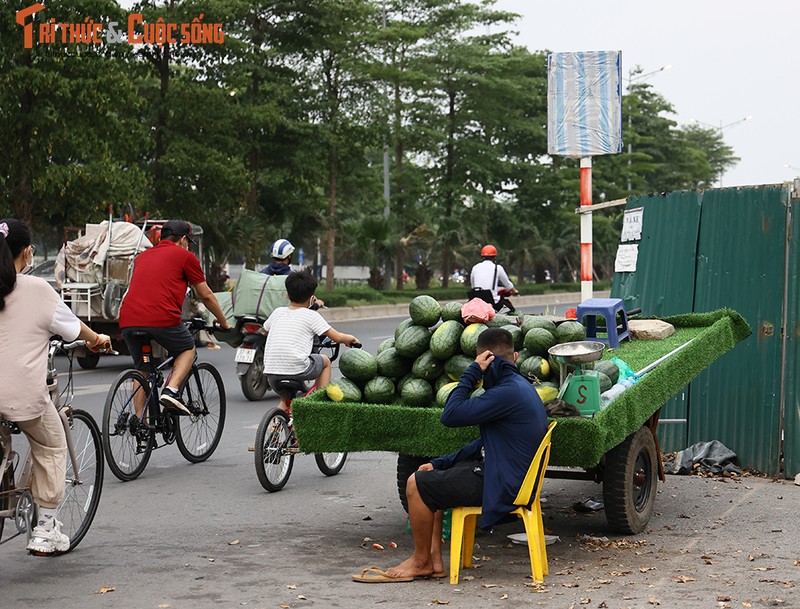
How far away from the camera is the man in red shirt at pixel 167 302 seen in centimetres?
935

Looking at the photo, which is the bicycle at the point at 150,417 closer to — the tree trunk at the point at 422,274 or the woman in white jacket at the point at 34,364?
the woman in white jacket at the point at 34,364

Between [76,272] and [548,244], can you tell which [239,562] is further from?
[548,244]

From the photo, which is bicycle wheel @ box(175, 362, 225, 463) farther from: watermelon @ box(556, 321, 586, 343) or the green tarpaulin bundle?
watermelon @ box(556, 321, 586, 343)

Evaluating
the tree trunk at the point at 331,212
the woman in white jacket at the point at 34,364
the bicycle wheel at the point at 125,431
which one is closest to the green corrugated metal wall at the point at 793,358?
the bicycle wheel at the point at 125,431

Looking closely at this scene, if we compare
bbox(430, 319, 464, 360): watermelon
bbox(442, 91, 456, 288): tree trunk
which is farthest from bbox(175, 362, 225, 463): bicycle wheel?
bbox(442, 91, 456, 288): tree trunk

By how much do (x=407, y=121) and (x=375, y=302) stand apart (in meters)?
8.93

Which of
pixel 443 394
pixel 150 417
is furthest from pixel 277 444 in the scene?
pixel 443 394

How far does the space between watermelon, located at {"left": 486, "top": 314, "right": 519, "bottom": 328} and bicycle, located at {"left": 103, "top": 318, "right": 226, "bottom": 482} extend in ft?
9.32

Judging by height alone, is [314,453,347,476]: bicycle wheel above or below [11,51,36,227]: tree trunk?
below

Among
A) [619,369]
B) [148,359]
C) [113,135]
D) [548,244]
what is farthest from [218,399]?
[548,244]

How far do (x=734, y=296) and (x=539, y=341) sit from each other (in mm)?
3083

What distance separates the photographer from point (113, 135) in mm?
24797

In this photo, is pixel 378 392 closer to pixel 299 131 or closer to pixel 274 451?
pixel 274 451

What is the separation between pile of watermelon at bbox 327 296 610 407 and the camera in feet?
24.5
